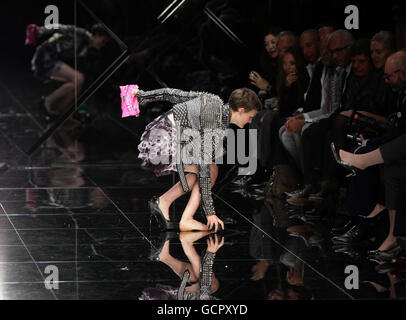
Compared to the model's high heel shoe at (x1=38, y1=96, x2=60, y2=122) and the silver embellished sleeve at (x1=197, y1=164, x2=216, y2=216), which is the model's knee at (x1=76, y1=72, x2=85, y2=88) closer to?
the model's high heel shoe at (x1=38, y1=96, x2=60, y2=122)

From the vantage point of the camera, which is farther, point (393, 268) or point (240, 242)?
point (240, 242)

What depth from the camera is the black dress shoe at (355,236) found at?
5.36 meters

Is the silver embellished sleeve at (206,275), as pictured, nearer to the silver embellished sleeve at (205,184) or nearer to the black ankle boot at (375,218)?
the silver embellished sleeve at (205,184)

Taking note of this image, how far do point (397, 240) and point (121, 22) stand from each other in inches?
199

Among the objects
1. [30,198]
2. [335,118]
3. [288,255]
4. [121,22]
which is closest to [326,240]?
[288,255]

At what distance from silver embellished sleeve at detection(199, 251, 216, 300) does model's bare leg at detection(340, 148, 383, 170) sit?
91 centimetres

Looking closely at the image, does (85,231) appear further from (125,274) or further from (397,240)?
(397,240)

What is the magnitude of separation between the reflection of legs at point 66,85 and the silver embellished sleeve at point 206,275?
4.45m

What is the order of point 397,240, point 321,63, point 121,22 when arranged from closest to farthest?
point 397,240
point 321,63
point 121,22

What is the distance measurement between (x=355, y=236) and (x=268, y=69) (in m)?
2.35

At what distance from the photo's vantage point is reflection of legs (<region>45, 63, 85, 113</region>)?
9.30 metres

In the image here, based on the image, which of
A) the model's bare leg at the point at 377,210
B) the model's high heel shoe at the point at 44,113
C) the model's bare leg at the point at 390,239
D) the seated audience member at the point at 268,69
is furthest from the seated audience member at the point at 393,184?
the model's high heel shoe at the point at 44,113

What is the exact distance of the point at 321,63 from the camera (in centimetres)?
650

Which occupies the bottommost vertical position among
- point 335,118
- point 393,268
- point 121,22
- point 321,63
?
point 393,268
